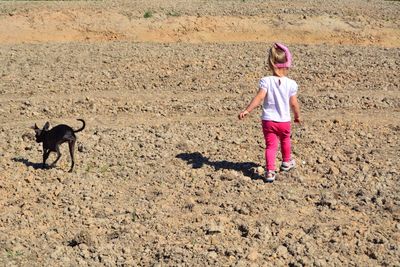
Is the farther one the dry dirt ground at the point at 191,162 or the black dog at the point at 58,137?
the black dog at the point at 58,137

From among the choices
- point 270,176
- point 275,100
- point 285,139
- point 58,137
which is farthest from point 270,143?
point 58,137

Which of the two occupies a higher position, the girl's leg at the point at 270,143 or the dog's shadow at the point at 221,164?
the girl's leg at the point at 270,143

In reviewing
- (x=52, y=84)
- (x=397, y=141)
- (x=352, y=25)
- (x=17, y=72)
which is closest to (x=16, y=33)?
(x=17, y=72)

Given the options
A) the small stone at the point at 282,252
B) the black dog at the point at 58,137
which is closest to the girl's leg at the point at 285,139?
the small stone at the point at 282,252

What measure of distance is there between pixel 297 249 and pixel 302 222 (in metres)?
0.59

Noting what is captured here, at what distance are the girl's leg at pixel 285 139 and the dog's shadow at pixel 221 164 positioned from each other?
382mm

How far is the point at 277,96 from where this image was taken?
6922 millimetres

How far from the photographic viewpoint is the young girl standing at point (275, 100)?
6852 millimetres

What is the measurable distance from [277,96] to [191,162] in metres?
1.55

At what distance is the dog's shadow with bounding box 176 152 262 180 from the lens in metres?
7.53

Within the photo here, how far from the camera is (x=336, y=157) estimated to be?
7.85 meters

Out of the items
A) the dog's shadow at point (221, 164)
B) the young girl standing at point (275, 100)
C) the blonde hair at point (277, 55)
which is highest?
the blonde hair at point (277, 55)

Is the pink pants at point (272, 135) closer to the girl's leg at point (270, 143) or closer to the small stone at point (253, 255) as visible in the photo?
the girl's leg at point (270, 143)

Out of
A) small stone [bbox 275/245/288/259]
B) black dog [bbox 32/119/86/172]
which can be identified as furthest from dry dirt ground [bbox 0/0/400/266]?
black dog [bbox 32/119/86/172]
